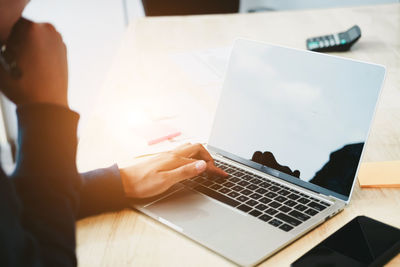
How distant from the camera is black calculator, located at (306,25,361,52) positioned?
58.6 inches

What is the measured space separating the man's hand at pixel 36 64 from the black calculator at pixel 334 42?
112 centimetres

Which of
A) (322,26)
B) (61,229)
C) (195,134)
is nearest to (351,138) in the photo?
(195,134)

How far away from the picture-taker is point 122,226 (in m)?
0.73

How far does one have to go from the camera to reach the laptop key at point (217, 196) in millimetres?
771

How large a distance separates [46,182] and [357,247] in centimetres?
43

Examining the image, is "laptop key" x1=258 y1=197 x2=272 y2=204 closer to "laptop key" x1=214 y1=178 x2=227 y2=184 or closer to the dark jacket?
"laptop key" x1=214 y1=178 x2=227 y2=184

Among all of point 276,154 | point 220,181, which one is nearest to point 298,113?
point 276,154

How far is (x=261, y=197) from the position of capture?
782 millimetres

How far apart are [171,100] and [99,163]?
35 centimetres

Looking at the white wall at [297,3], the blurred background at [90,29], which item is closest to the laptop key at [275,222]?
the blurred background at [90,29]

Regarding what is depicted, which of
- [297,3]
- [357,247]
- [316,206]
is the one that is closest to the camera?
[357,247]

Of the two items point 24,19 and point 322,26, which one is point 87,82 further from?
point 24,19

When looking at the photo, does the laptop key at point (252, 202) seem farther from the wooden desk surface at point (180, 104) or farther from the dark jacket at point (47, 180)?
the dark jacket at point (47, 180)

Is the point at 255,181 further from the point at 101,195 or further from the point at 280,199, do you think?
the point at 101,195
